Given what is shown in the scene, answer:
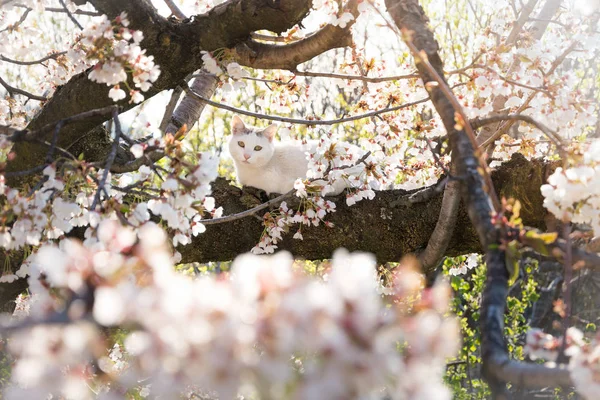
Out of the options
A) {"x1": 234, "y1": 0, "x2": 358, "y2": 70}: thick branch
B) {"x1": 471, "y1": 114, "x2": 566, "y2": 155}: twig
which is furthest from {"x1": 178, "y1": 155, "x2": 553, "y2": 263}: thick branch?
{"x1": 471, "y1": 114, "x2": 566, "y2": 155}: twig

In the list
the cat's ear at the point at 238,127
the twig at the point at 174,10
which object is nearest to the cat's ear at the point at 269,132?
the cat's ear at the point at 238,127

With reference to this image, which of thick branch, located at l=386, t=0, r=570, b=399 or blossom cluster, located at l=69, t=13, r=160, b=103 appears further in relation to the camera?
blossom cluster, located at l=69, t=13, r=160, b=103

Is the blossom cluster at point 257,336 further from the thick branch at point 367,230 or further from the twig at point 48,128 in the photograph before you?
the thick branch at point 367,230

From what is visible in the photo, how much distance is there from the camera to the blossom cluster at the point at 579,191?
53.0 inches

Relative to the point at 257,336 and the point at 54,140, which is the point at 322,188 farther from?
the point at 257,336

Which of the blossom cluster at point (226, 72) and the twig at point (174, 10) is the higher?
the twig at point (174, 10)

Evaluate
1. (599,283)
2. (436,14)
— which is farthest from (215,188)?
(599,283)

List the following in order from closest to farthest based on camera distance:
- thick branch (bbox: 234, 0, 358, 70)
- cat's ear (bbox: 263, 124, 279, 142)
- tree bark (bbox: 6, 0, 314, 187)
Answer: tree bark (bbox: 6, 0, 314, 187) → thick branch (bbox: 234, 0, 358, 70) → cat's ear (bbox: 263, 124, 279, 142)

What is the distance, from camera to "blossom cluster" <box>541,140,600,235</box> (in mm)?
1346

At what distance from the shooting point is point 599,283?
7.96 metres

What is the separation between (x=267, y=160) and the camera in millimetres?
3756

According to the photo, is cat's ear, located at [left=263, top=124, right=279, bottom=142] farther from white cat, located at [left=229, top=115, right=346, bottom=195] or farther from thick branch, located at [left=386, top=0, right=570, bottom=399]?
thick branch, located at [left=386, top=0, right=570, bottom=399]

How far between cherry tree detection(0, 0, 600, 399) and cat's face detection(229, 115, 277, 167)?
33 centimetres

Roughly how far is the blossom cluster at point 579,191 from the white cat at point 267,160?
6.99 ft
